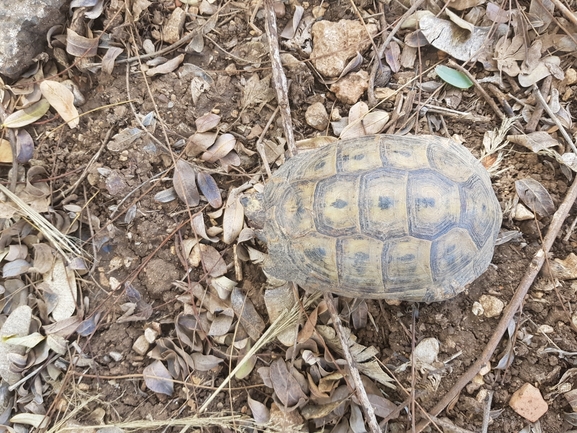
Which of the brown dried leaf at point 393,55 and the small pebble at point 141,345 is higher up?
the brown dried leaf at point 393,55

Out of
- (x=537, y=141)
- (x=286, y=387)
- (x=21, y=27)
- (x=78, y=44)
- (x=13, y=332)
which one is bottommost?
(x=286, y=387)

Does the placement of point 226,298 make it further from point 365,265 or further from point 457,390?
point 457,390

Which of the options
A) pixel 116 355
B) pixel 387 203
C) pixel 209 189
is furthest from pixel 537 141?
pixel 116 355

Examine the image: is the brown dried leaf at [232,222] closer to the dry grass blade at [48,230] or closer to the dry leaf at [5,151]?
the dry grass blade at [48,230]

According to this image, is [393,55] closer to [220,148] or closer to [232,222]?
[220,148]

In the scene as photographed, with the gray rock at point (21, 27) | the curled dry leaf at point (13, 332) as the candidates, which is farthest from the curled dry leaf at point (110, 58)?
the curled dry leaf at point (13, 332)

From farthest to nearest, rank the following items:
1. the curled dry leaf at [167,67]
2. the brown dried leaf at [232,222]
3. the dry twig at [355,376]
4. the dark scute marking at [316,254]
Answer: the curled dry leaf at [167,67] < the brown dried leaf at [232,222] < the dry twig at [355,376] < the dark scute marking at [316,254]
